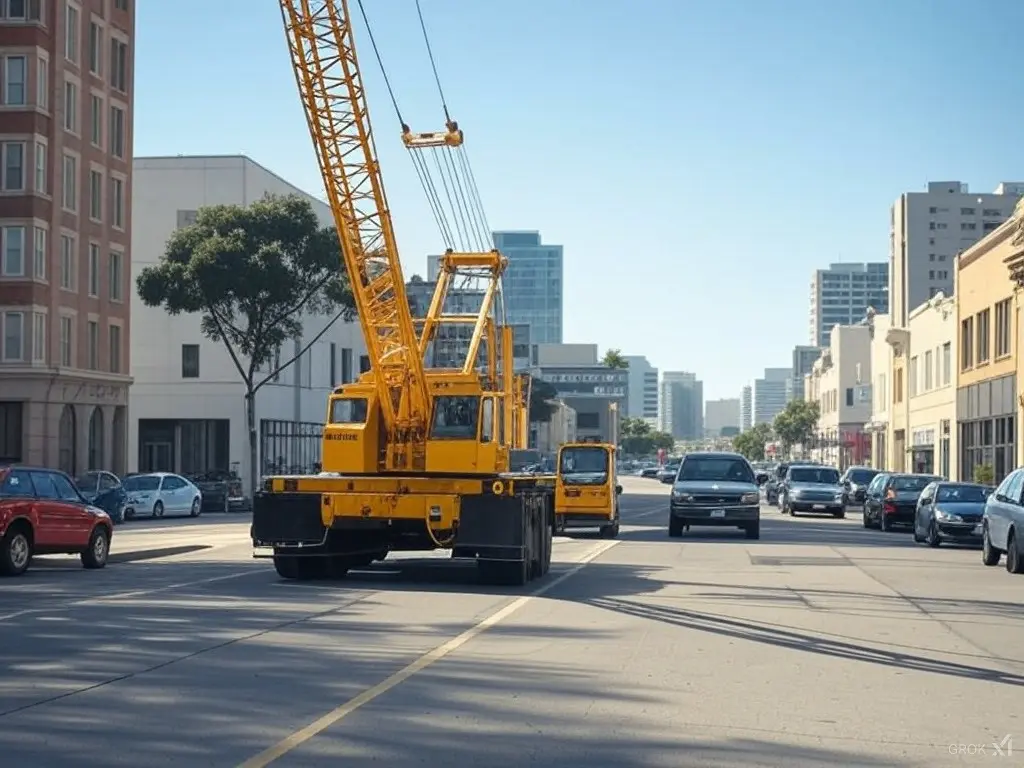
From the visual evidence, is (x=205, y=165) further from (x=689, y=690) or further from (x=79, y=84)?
(x=689, y=690)

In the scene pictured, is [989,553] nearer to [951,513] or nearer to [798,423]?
[951,513]

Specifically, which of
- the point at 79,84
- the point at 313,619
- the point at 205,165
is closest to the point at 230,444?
the point at 205,165

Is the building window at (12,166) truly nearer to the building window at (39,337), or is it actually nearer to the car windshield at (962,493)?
the building window at (39,337)

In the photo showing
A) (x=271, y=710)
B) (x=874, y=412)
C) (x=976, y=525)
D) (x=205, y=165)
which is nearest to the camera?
(x=271, y=710)

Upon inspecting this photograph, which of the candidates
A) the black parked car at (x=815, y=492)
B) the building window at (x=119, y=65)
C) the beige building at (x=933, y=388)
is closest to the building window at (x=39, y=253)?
A: the building window at (x=119, y=65)

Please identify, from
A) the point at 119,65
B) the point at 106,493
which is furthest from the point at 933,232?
the point at 106,493

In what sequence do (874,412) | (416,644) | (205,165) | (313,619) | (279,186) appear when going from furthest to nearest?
(874,412) → (279,186) → (205,165) → (313,619) → (416,644)

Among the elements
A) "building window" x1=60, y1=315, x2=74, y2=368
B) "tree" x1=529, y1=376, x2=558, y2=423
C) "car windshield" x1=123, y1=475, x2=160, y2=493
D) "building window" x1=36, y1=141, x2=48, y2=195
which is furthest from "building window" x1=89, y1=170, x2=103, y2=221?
"tree" x1=529, y1=376, x2=558, y2=423

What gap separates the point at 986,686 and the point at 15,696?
747 centimetres

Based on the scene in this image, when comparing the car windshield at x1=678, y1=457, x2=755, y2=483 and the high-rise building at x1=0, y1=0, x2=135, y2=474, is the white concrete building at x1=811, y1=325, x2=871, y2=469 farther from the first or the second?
the car windshield at x1=678, y1=457, x2=755, y2=483

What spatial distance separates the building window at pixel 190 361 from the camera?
75438mm

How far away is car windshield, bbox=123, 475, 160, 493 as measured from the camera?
167 feet

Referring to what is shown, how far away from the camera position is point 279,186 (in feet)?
266

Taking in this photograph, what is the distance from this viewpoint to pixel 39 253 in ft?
190
